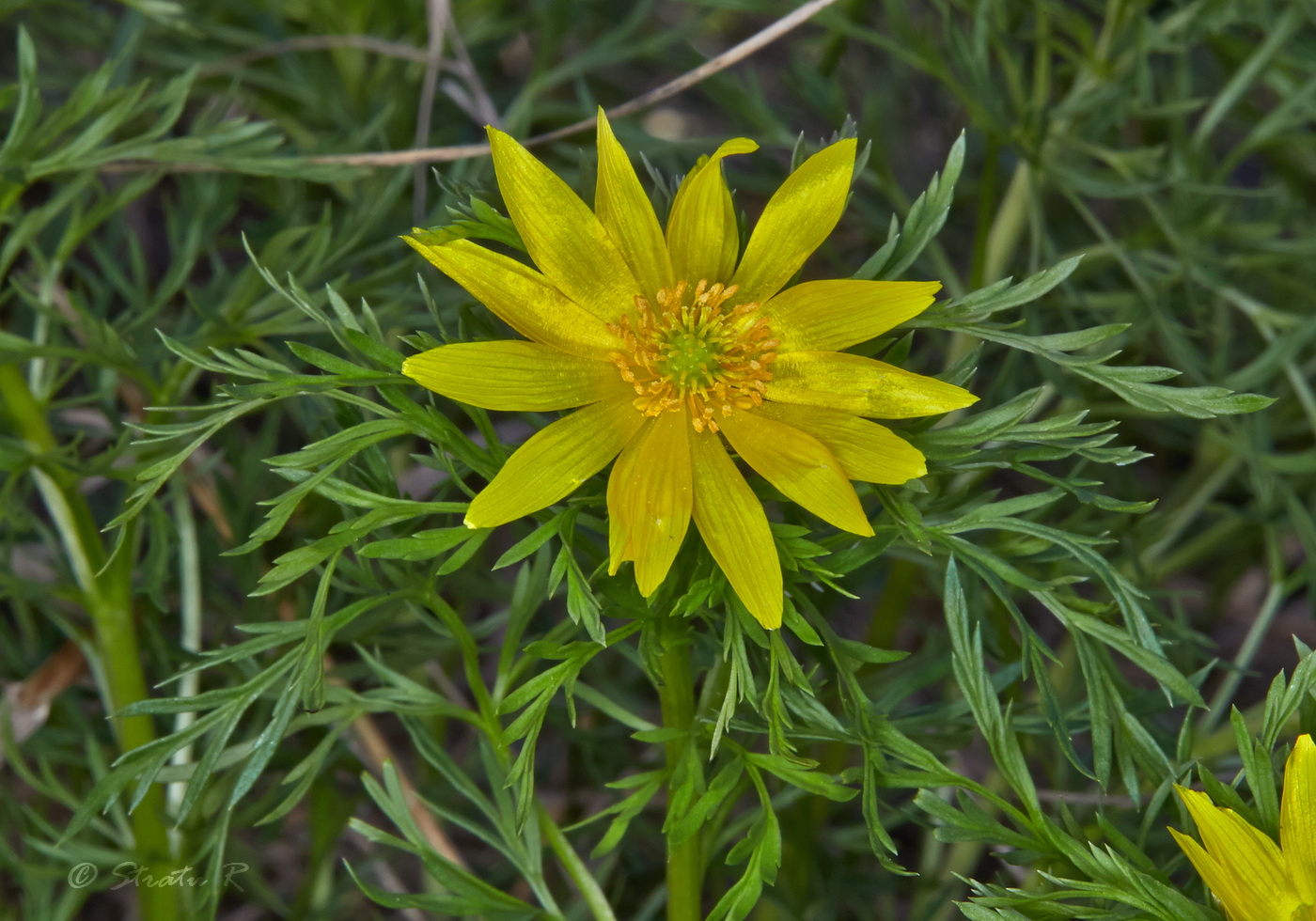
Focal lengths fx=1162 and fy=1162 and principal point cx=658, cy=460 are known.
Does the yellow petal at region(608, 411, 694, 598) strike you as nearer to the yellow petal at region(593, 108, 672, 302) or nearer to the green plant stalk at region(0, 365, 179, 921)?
the yellow petal at region(593, 108, 672, 302)

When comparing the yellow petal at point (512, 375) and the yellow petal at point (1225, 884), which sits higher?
the yellow petal at point (512, 375)

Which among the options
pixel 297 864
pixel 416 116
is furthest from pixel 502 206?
pixel 297 864

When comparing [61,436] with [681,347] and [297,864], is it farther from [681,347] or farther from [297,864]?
[681,347]

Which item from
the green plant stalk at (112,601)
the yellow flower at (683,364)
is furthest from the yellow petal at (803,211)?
the green plant stalk at (112,601)

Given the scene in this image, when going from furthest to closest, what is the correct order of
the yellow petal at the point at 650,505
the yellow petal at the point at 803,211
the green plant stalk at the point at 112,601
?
the green plant stalk at the point at 112,601 < the yellow petal at the point at 803,211 < the yellow petal at the point at 650,505

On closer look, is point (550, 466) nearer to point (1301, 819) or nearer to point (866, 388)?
point (866, 388)

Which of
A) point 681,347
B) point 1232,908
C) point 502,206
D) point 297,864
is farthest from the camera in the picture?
point 297,864

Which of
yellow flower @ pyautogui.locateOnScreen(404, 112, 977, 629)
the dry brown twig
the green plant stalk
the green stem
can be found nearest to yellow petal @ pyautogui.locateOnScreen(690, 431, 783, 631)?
yellow flower @ pyautogui.locateOnScreen(404, 112, 977, 629)

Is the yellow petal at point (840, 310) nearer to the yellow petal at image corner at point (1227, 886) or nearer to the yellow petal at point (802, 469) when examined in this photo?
the yellow petal at point (802, 469)
